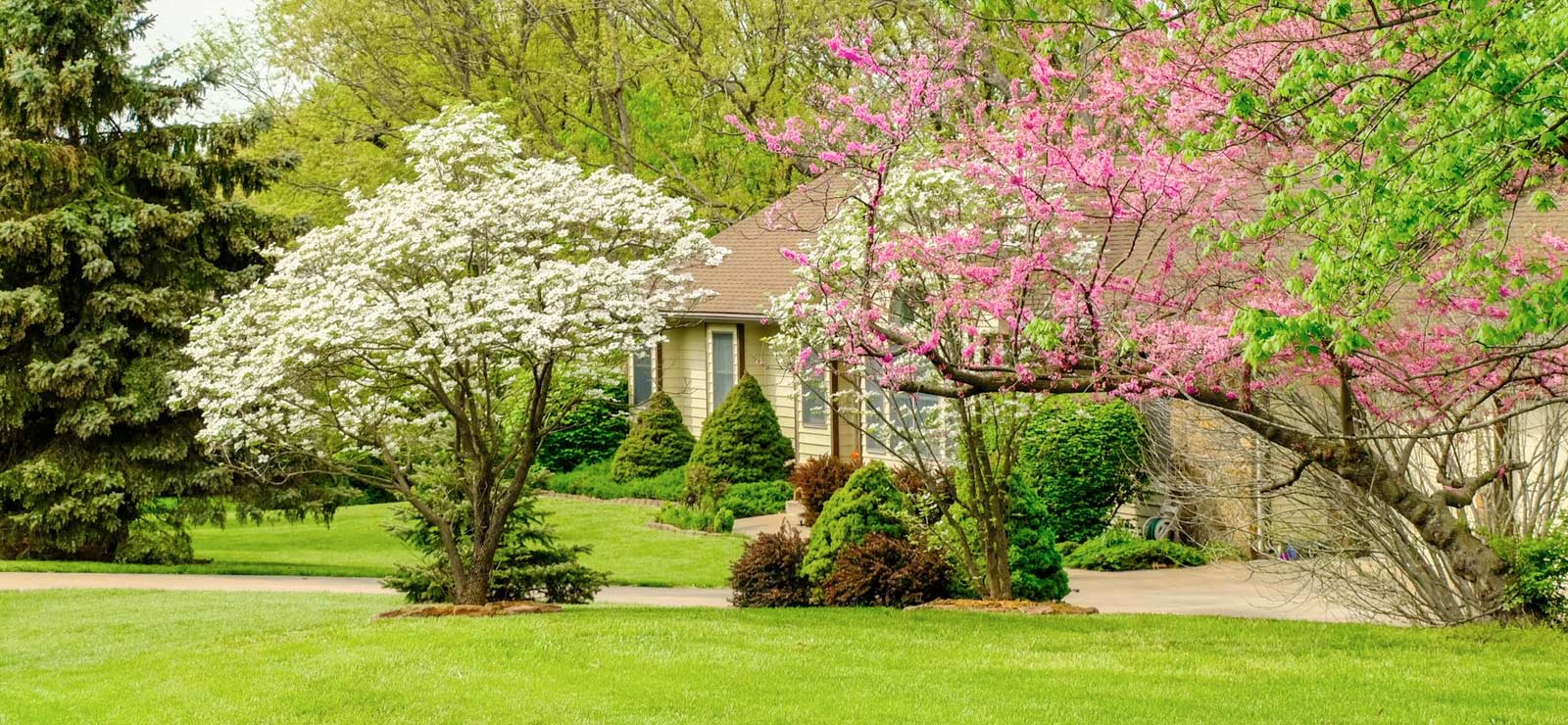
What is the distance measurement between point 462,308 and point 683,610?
11.8ft

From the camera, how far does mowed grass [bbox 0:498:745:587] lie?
829 inches

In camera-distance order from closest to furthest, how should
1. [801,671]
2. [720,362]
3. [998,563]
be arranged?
[801,671] < [998,563] < [720,362]

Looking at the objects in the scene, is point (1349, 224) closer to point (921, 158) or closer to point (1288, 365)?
point (1288, 365)

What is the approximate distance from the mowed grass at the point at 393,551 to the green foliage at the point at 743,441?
4.80 feet

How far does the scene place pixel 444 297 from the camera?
13.6m

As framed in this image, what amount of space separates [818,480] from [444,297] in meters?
10.9

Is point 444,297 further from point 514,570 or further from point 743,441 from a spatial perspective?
A: point 743,441

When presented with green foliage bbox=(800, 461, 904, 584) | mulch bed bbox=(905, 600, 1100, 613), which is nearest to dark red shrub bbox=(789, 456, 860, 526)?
green foliage bbox=(800, 461, 904, 584)

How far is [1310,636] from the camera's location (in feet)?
40.8

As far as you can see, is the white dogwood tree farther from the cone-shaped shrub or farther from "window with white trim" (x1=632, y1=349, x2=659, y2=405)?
"window with white trim" (x1=632, y1=349, x2=659, y2=405)

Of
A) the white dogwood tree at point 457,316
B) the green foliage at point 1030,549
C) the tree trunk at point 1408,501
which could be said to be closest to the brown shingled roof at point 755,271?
the white dogwood tree at point 457,316

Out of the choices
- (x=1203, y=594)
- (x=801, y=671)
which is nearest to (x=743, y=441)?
(x=1203, y=594)

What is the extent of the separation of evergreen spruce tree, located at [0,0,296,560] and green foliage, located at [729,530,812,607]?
8778mm

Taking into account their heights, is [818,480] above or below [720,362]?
below
